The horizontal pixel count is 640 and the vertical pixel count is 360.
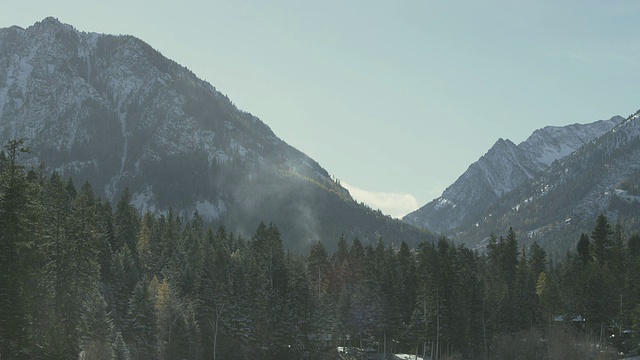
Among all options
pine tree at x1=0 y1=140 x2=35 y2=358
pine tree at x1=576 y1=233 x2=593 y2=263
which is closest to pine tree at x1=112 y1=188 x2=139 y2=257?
pine tree at x1=0 y1=140 x2=35 y2=358

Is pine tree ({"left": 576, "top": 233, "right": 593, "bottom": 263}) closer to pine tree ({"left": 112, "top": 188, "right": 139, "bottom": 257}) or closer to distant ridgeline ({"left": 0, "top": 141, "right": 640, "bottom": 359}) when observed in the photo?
distant ridgeline ({"left": 0, "top": 141, "right": 640, "bottom": 359})

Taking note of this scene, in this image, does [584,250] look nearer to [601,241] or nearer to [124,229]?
[601,241]

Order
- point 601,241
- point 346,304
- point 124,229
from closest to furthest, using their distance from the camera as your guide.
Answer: point 346,304 < point 601,241 < point 124,229

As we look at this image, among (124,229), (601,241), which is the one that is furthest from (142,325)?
(601,241)

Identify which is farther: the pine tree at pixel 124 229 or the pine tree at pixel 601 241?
the pine tree at pixel 124 229

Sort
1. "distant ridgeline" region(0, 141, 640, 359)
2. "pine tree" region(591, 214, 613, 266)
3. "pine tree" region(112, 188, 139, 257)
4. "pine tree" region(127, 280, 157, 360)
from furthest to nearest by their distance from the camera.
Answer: "pine tree" region(112, 188, 139, 257), "pine tree" region(591, 214, 613, 266), "distant ridgeline" region(0, 141, 640, 359), "pine tree" region(127, 280, 157, 360)

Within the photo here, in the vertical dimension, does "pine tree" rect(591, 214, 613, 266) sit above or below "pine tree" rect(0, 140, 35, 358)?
above

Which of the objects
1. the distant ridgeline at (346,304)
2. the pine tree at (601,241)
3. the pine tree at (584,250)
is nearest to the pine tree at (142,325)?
the distant ridgeline at (346,304)

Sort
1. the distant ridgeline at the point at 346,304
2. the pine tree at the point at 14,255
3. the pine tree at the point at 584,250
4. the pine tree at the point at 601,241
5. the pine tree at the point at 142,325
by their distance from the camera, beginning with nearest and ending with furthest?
the pine tree at the point at 14,255 → the pine tree at the point at 142,325 → the distant ridgeline at the point at 346,304 → the pine tree at the point at 601,241 → the pine tree at the point at 584,250

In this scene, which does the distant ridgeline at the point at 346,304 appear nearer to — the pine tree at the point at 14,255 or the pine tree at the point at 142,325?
the pine tree at the point at 142,325

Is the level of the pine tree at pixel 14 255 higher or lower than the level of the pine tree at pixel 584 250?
lower

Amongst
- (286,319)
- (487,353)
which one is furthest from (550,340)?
(286,319)

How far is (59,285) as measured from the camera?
2087 inches

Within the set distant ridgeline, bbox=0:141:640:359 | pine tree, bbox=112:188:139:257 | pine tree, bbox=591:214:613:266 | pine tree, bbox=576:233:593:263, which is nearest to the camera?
distant ridgeline, bbox=0:141:640:359
